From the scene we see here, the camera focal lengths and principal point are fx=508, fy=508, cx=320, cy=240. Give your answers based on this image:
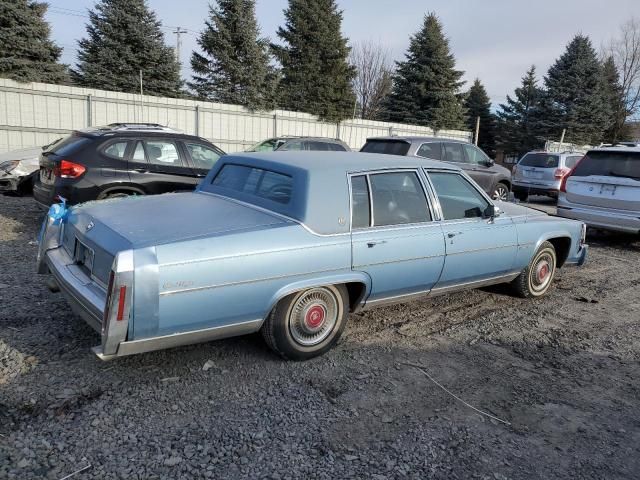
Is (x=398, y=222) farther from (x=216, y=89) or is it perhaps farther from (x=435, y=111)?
(x=435, y=111)

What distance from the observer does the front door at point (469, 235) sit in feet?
15.0

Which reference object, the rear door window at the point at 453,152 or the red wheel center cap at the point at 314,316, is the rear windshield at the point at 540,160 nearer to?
the rear door window at the point at 453,152

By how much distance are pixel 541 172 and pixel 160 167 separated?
1142 cm

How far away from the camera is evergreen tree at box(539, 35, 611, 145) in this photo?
1431 inches

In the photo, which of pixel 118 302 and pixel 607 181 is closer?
pixel 118 302

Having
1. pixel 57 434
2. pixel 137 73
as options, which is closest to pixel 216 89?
pixel 137 73

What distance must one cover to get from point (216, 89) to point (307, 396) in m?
23.9

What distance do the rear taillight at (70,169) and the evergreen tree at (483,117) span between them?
1616 inches

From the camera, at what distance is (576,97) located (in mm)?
36656

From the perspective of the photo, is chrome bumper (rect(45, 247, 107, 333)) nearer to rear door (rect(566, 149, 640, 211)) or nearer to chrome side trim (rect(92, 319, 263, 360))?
chrome side trim (rect(92, 319, 263, 360))

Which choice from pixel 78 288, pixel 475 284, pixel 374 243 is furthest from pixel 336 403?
pixel 475 284

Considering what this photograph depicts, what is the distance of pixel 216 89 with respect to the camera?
2519 cm

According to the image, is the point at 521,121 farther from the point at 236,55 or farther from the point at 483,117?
the point at 236,55

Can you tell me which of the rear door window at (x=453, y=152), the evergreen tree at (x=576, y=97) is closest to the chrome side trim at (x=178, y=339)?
the rear door window at (x=453, y=152)
